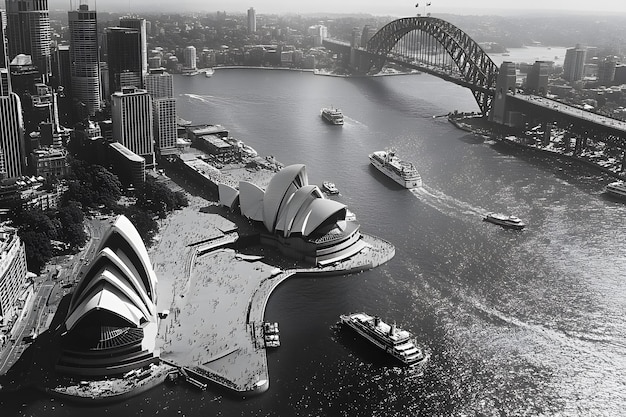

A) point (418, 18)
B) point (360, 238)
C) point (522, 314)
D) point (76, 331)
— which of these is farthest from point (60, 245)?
point (418, 18)

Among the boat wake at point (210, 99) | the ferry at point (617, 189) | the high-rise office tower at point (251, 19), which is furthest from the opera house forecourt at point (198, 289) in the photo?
the high-rise office tower at point (251, 19)

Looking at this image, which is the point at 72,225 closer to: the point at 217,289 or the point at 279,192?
the point at 217,289

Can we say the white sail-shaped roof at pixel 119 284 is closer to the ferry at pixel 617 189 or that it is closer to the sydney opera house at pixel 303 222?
the sydney opera house at pixel 303 222

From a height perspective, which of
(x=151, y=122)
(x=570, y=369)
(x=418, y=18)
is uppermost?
(x=418, y=18)

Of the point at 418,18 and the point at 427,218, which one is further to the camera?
the point at 418,18

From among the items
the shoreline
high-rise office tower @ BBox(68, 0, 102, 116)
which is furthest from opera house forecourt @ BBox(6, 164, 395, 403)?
high-rise office tower @ BBox(68, 0, 102, 116)

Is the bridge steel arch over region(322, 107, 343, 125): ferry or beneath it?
over

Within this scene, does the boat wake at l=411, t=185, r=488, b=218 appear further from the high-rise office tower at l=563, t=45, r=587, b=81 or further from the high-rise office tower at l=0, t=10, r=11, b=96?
the high-rise office tower at l=563, t=45, r=587, b=81

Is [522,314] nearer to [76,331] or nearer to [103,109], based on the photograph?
[76,331]
